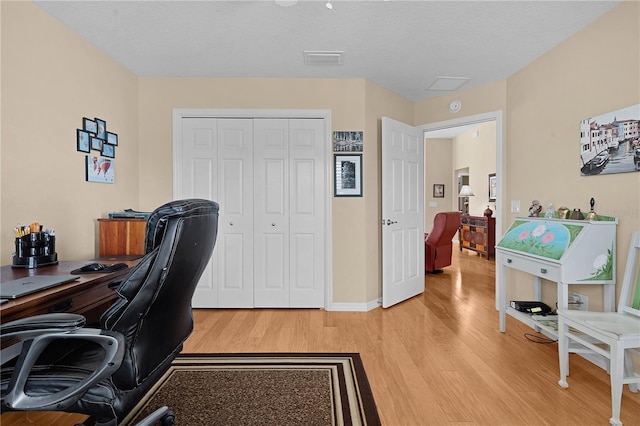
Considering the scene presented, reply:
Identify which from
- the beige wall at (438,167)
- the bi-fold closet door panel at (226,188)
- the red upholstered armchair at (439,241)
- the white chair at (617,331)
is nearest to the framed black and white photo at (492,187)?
the beige wall at (438,167)

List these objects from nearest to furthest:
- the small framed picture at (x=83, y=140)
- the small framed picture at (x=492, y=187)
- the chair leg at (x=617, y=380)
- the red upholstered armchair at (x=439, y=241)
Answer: the chair leg at (x=617, y=380), the small framed picture at (x=83, y=140), the red upholstered armchair at (x=439, y=241), the small framed picture at (x=492, y=187)

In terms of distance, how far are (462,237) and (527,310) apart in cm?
484

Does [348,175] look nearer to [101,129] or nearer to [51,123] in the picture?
[101,129]

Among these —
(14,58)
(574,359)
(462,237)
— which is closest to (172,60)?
(14,58)

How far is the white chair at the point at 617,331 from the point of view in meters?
1.71

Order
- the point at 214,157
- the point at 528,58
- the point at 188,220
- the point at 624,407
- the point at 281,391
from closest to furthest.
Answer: the point at 188,220, the point at 624,407, the point at 281,391, the point at 528,58, the point at 214,157

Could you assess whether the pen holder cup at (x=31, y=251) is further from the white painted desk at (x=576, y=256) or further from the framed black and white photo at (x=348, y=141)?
the white painted desk at (x=576, y=256)

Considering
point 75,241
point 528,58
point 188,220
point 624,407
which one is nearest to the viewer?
point 188,220

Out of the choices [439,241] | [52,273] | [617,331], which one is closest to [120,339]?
[52,273]

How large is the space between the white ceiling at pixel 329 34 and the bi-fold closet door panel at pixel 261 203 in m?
0.66

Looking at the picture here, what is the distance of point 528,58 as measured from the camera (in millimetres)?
3025

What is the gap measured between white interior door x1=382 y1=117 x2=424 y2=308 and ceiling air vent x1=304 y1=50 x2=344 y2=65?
0.83 metres

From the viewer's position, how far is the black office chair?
3.43ft

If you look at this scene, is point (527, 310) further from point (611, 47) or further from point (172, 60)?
point (172, 60)
